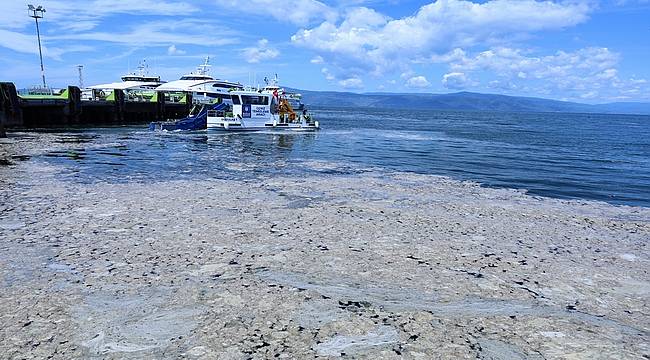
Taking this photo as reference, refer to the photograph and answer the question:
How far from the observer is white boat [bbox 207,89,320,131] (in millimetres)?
38344

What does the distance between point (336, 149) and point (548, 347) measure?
2504 cm

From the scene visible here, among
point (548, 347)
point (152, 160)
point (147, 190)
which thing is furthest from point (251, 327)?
point (152, 160)

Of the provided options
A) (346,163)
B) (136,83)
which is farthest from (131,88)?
(346,163)

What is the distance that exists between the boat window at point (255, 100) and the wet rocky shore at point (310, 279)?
28132 millimetres

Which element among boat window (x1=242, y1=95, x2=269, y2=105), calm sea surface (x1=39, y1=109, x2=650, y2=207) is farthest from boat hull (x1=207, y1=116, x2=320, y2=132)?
calm sea surface (x1=39, y1=109, x2=650, y2=207)

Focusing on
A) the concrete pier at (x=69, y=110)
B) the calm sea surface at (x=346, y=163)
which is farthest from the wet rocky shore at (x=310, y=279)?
the concrete pier at (x=69, y=110)

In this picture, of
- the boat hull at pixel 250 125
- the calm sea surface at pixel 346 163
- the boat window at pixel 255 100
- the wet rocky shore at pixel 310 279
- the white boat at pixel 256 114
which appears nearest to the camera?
the wet rocky shore at pixel 310 279

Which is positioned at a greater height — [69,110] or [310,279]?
[69,110]

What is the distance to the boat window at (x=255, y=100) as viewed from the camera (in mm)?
39219

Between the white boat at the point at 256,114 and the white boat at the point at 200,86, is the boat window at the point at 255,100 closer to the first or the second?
the white boat at the point at 256,114

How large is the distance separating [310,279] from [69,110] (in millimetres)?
40296

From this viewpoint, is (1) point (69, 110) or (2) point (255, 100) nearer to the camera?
(1) point (69, 110)

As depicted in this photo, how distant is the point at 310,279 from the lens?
636 centimetres

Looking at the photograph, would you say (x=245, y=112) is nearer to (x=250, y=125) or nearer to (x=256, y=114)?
(x=256, y=114)
